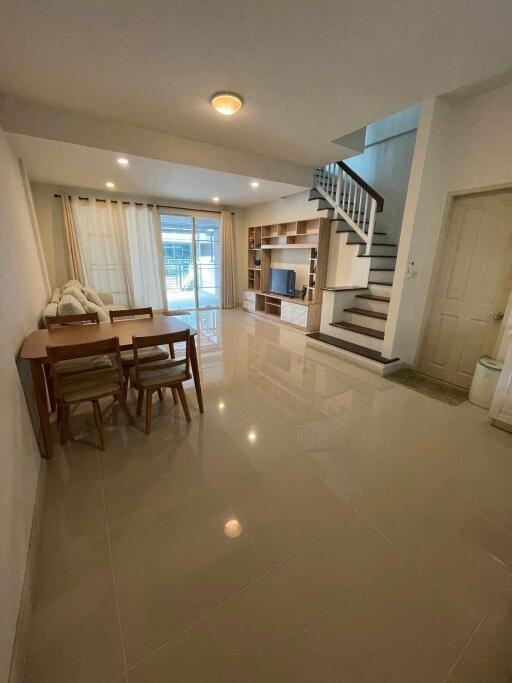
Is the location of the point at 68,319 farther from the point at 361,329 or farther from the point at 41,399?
the point at 361,329

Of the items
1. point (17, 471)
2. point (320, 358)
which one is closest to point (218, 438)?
point (17, 471)

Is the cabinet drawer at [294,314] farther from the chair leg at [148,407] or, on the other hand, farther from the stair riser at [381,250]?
the chair leg at [148,407]

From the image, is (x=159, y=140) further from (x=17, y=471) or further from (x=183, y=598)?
(x=183, y=598)

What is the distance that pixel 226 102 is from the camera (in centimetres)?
242

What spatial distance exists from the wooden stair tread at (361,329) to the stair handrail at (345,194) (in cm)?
114

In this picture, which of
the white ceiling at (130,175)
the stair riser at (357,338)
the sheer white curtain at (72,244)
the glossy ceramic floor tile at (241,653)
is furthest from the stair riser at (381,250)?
the sheer white curtain at (72,244)

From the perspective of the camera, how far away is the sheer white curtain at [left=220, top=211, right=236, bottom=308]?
6.48 meters

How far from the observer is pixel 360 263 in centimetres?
441

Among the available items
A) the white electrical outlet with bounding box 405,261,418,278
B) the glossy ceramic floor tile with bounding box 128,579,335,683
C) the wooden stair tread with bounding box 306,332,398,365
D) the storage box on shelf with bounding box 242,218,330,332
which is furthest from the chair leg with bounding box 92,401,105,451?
the storage box on shelf with bounding box 242,218,330,332

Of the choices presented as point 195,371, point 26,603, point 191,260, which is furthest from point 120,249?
point 26,603

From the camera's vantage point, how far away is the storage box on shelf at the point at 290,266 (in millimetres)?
4902

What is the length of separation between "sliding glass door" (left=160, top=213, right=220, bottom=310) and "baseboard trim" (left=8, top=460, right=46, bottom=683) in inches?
214

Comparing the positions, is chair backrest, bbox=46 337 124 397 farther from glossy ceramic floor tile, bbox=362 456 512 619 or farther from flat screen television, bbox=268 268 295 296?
flat screen television, bbox=268 268 295 296

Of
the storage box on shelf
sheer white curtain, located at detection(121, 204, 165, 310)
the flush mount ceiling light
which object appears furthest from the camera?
sheer white curtain, located at detection(121, 204, 165, 310)
